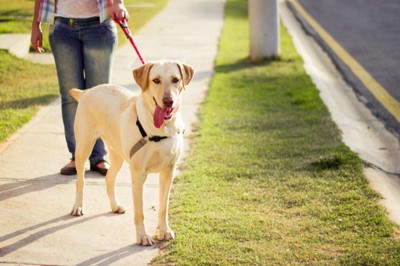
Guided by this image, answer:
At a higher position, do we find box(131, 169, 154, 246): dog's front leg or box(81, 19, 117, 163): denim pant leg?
box(81, 19, 117, 163): denim pant leg

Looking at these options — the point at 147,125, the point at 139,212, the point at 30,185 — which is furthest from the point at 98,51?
the point at 139,212

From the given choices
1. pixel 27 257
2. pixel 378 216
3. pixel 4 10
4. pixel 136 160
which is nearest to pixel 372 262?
pixel 378 216

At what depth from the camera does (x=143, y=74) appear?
4.50 m

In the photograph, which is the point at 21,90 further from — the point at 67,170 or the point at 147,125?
the point at 147,125

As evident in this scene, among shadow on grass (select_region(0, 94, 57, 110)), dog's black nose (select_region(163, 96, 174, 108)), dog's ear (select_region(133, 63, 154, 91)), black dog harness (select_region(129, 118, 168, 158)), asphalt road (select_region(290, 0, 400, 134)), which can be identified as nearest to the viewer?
dog's black nose (select_region(163, 96, 174, 108))

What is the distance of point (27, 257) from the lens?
442 cm

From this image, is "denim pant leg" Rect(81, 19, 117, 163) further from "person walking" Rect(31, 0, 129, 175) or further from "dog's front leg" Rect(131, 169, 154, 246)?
"dog's front leg" Rect(131, 169, 154, 246)

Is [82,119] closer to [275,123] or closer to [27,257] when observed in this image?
[27,257]

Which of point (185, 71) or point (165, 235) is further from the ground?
point (185, 71)

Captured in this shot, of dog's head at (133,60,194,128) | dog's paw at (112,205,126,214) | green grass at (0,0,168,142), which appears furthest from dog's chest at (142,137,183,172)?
green grass at (0,0,168,142)

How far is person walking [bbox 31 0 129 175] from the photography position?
5.85 m

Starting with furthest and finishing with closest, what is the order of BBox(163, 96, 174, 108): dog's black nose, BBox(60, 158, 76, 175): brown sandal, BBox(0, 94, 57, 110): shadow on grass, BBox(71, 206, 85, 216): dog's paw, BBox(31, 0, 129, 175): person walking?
1. BBox(0, 94, 57, 110): shadow on grass
2. BBox(60, 158, 76, 175): brown sandal
3. BBox(31, 0, 129, 175): person walking
4. BBox(71, 206, 85, 216): dog's paw
5. BBox(163, 96, 174, 108): dog's black nose

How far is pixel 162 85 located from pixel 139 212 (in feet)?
Answer: 2.83

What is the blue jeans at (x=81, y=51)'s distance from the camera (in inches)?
232
